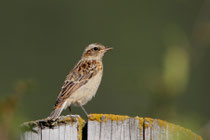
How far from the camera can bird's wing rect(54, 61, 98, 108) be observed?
8222 mm

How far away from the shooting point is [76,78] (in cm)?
869

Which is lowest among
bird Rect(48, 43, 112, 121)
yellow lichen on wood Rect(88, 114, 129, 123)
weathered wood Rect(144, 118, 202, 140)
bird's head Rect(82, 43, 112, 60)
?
weathered wood Rect(144, 118, 202, 140)

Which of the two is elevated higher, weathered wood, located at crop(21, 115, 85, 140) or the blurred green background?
the blurred green background

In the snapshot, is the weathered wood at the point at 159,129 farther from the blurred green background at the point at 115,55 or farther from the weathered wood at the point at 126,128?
the blurred green background at the point at 115,55

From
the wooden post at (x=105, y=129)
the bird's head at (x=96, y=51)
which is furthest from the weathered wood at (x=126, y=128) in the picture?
the bird's head at (x=96, y=51)

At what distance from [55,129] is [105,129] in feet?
1.22

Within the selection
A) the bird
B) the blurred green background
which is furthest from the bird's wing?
the blurred green background

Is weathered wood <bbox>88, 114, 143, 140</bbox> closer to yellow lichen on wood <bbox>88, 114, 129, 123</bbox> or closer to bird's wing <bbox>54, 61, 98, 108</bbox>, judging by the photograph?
yellow lichen on wood <bbox>88, 114, 129, 123</bbox>

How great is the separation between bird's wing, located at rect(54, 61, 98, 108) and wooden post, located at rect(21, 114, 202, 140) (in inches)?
144

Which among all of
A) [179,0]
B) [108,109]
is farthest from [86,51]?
[179,0]

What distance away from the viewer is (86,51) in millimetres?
10062

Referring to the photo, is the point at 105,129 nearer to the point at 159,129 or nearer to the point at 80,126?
the point at 80,126

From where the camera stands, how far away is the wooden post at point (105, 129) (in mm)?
4055

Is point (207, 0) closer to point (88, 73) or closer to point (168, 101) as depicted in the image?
point (168, 101)
